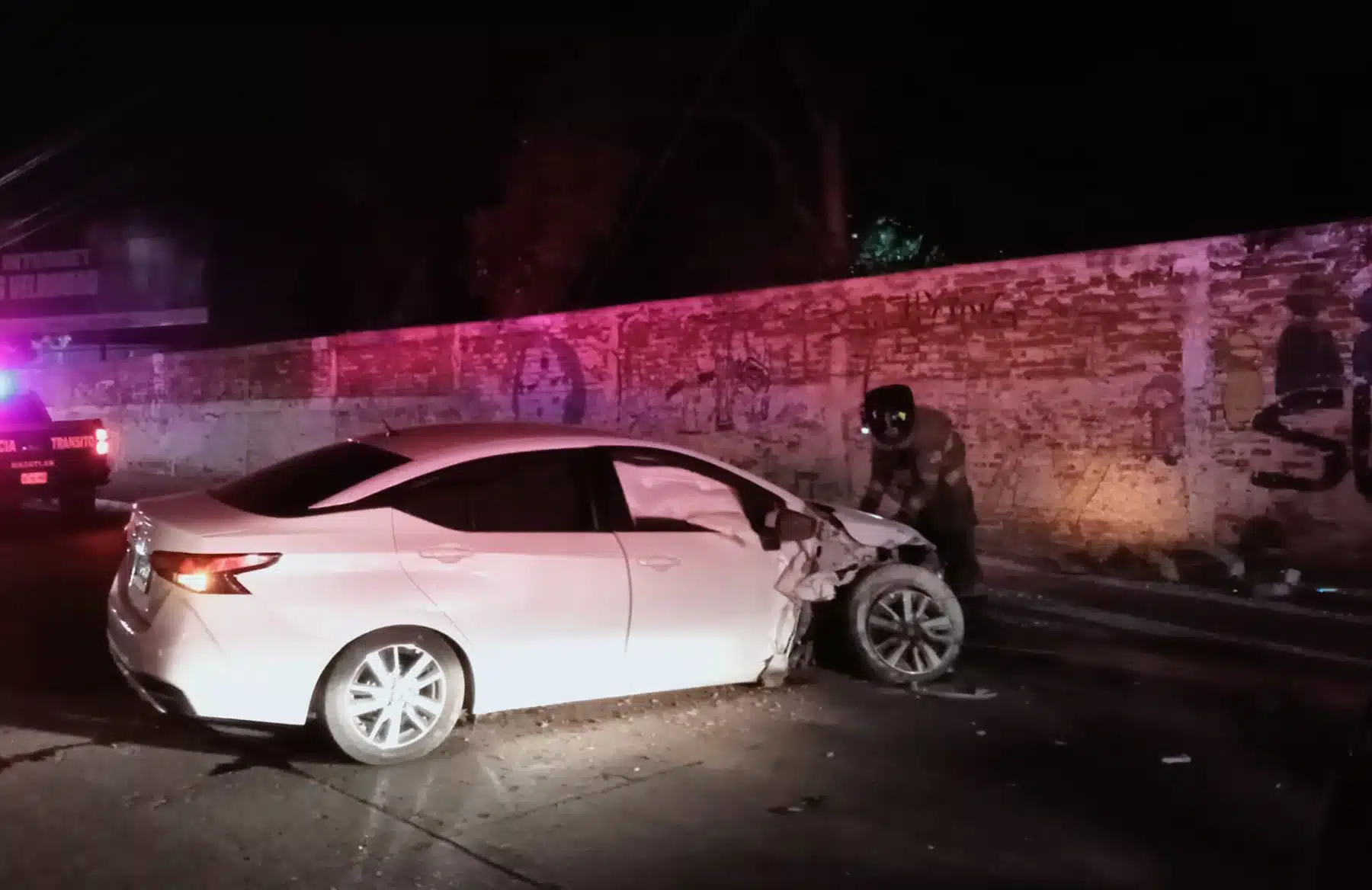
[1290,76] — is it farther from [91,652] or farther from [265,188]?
[265,188]

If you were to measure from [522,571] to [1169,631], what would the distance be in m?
4.74

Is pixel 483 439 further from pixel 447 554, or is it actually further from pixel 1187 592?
pixel 1187 592

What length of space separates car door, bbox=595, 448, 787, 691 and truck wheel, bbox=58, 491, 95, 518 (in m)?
10.1

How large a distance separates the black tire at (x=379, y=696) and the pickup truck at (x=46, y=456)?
31.6 ft

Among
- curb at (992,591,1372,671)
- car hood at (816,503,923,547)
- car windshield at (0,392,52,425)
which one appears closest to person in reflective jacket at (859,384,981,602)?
curb at (992,591,1372,671)

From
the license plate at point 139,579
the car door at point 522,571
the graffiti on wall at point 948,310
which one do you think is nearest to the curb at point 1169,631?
the graffiti on wall at point 948,310

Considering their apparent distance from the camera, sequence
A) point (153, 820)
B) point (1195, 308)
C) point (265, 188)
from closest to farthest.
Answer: point (153, 820) < point (1195, 308) < point (265, 188)

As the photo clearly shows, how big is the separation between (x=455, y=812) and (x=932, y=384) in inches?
294

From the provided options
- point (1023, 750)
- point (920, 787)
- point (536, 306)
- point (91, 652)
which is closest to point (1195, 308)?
point (1023, 750)

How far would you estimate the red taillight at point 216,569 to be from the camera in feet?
16.7

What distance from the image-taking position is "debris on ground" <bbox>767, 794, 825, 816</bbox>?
192 inches

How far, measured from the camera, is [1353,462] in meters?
8.98

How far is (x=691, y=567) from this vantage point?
5.99 meters

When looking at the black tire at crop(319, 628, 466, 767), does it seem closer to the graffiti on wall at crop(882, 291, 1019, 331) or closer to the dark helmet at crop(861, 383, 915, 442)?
the dark helmet at crop(861, 383, 915, 442)
